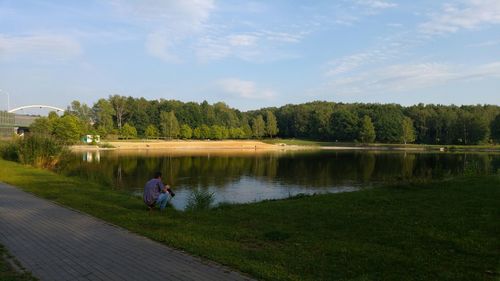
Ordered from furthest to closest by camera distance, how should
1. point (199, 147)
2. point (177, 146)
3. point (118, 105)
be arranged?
point (118, 105) → point (199, 147) → point (177, 146)

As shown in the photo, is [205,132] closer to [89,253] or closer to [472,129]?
[472,129]

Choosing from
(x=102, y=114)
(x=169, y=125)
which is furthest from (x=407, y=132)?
(x=102, y=114)

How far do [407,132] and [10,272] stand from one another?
108 meters

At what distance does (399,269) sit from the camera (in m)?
5.90

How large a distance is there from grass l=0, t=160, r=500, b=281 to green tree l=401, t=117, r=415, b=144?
9688 centimetres

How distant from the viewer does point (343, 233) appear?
817cm

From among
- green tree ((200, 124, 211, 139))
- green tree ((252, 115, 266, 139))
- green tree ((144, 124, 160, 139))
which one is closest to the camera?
green tree ((144, 124, 160, 139))

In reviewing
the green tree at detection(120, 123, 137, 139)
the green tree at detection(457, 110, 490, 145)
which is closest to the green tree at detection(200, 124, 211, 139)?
the green tree at detection(120, 123, 137, 139)

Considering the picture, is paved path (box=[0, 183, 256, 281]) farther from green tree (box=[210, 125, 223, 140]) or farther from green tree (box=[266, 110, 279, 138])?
green tree (box=[266, 110, 279, 138])

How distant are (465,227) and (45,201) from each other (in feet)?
35.1

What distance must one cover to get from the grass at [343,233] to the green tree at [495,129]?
91729mm

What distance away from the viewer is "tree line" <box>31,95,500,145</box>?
329 ft

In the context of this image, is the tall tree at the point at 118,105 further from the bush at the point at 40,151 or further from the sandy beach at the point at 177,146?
the bush at the point at 40,151

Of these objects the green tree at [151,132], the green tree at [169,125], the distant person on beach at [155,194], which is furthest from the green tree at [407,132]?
the distant person on beach at [155,194]
